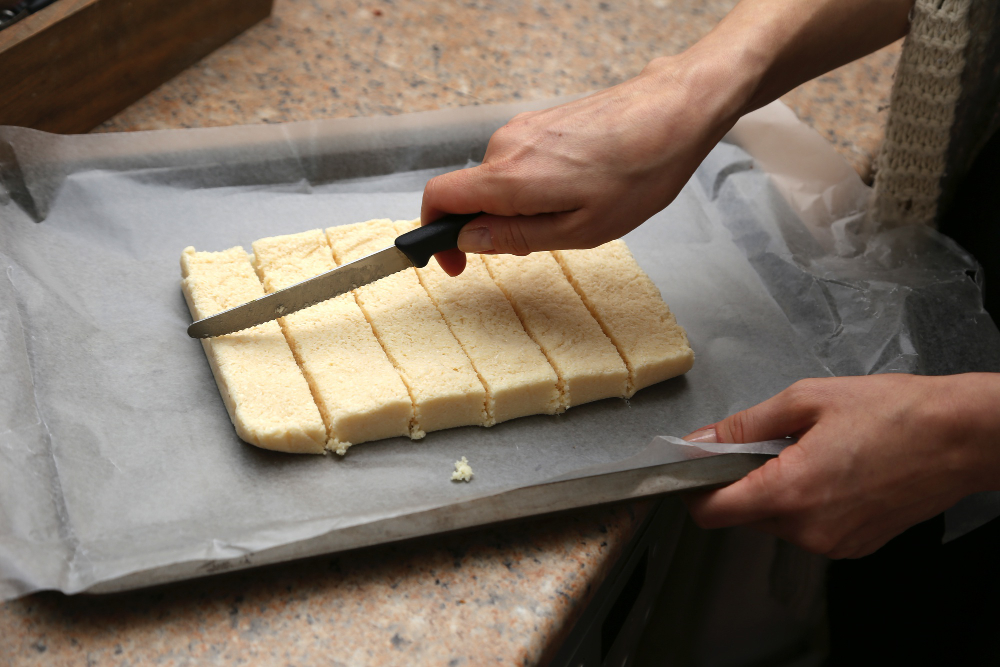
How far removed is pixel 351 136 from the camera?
7.34 feet

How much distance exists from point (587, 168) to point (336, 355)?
0.69m

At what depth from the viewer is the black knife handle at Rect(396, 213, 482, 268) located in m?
1.67

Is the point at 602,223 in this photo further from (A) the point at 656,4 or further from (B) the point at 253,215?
(A) the point at 656,4

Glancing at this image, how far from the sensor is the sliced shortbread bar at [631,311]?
1.83 m

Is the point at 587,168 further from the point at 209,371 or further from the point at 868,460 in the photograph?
the point at 209,371

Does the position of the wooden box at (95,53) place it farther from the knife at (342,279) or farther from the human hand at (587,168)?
the human hand at (587,168)

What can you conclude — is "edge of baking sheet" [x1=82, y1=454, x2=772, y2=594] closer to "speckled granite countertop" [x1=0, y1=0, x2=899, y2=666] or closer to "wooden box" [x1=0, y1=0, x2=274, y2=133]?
"speckled granite countertop" [x1=0, y1=0, x2=899, y2=666]

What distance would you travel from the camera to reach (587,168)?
161 cm

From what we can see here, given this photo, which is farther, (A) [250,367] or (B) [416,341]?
(B) [416,341]

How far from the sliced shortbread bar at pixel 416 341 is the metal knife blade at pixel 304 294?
0.11 meters

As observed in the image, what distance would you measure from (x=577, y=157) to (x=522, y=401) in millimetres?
548

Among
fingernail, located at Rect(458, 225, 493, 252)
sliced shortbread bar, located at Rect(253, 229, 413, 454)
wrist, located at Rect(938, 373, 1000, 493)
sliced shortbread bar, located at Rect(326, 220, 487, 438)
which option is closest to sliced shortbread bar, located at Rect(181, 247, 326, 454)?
sliced shortbread bar, located at Rect(253, 229, 413, 454)

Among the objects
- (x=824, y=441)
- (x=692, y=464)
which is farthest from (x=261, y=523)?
(x=824, y=441)

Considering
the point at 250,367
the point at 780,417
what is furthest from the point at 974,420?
the point at 250,367
